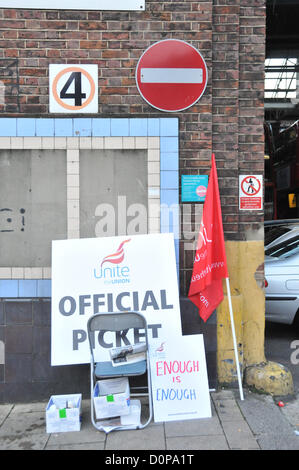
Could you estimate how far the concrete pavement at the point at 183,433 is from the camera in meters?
3.33

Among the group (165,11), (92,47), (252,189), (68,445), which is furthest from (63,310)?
(165,11)

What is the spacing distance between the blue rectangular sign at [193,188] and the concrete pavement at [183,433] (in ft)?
6.58

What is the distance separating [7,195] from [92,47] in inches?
67.7

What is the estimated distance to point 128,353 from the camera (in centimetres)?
367

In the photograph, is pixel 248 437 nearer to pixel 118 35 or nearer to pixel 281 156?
pixel 118 35

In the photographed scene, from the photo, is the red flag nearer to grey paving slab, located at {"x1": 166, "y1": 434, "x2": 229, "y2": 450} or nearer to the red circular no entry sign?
the red circular no entry sign

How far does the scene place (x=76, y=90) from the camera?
4297mm

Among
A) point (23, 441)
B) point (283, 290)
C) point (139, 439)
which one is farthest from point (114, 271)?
point (283, 290)

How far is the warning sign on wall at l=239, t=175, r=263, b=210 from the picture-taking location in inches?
177

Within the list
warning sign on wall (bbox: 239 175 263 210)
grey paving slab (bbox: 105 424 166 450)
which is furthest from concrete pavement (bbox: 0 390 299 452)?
warning sign on wall (bbox: 239 175 263 210)

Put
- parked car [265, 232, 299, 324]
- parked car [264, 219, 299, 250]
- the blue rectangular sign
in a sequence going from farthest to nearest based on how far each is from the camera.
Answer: parked car [264, 219, 299, 250] → parked car [265, 232, 299, 324] → the blue rectangular sign

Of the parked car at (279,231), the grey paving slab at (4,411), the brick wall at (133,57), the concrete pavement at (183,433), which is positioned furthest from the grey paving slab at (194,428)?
the parked car at (279,231)

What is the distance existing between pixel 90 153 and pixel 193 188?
1100 mm

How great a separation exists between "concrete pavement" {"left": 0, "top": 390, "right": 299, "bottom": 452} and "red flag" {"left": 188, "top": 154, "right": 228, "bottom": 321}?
37.2 inches
